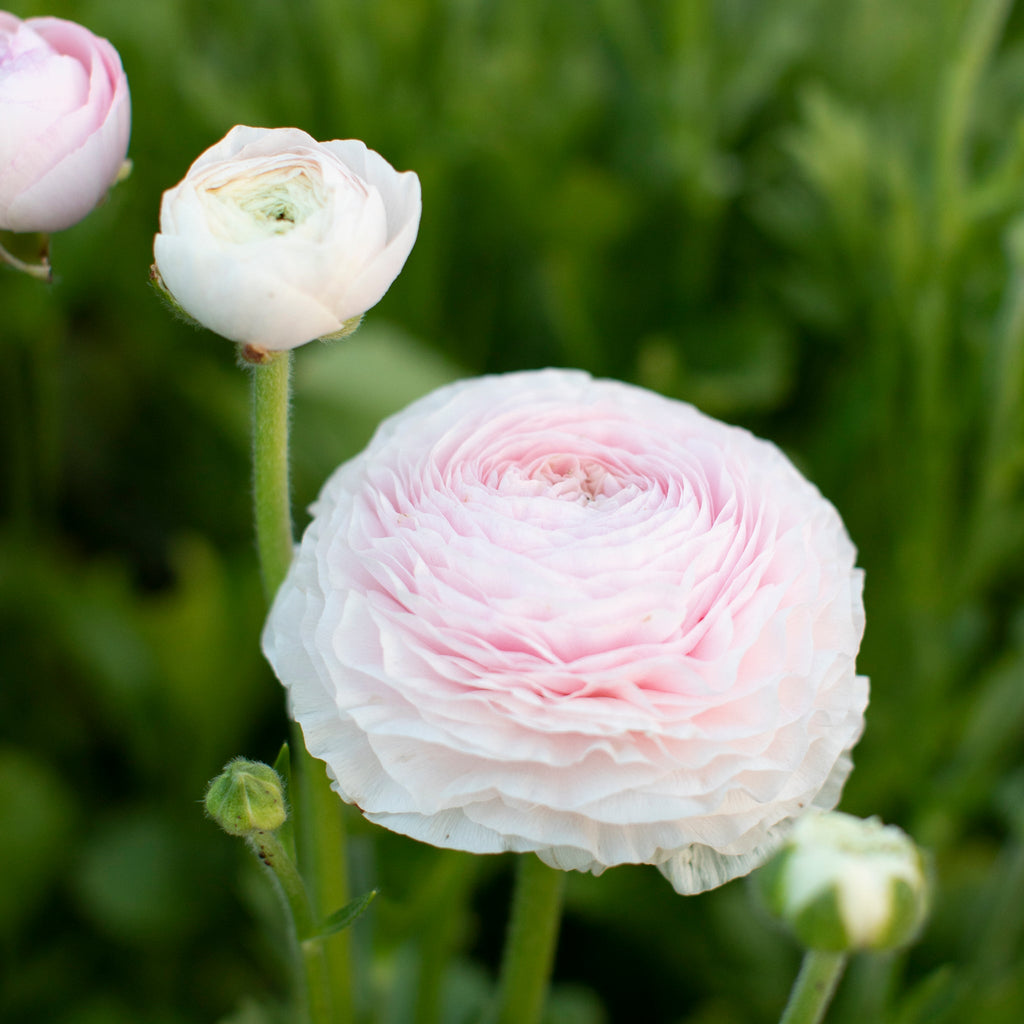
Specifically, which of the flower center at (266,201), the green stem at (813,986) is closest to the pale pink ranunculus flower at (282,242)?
the flower center at (266,201)

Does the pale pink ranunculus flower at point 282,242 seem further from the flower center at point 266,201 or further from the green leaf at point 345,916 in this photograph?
the green leaf at point 345,916

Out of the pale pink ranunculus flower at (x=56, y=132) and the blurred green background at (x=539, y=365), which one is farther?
the blurred green background at (x=539, y=365)

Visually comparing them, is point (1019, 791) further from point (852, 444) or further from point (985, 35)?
point (985, 35)

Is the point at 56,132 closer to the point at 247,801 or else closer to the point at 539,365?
the point at 247,801

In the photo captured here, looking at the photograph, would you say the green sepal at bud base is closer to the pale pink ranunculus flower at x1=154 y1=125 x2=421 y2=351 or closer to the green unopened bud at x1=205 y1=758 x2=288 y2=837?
the pale pink ranunculus flower at x1=154 y1=125 x2=421 y2=351

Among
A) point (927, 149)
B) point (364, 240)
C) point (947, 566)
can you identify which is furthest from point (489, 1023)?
point (927, 149)

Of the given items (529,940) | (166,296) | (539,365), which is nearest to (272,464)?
(166,296)

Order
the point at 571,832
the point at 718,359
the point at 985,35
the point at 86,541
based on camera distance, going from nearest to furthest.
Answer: the point at 571,832 → the point at 985,35 → the point at 718,359 → the point at 86,541
